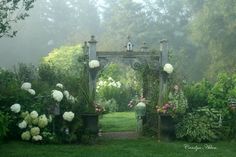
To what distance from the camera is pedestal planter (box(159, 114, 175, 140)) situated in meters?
10.9

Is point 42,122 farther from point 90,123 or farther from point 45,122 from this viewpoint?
point 90,123

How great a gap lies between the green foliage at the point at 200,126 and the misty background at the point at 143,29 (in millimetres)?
18357

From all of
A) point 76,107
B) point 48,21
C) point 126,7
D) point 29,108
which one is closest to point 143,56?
point 76,107

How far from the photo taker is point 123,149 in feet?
31.4

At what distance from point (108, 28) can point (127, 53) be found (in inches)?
1467

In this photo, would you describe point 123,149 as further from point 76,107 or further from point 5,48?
point 5,48

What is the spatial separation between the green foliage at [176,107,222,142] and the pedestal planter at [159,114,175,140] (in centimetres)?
18

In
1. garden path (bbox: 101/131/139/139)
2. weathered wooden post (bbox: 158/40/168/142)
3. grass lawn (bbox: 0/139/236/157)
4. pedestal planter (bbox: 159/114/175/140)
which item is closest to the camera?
grass lawn (bbox: 0/139/236/157)

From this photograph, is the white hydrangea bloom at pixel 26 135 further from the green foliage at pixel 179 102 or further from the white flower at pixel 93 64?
the green foliage at pixel 179 102

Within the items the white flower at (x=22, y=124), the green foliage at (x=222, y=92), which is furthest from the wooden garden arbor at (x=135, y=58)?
the white flower at (x=22, y=124)

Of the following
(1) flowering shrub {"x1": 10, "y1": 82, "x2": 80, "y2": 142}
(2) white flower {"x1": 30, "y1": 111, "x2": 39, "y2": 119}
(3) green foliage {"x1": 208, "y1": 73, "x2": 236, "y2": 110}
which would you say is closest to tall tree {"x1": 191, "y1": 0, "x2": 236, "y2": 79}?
(3) green foliage {"x1": 208, "y1": 73, "x2": 236, "y2": 110}

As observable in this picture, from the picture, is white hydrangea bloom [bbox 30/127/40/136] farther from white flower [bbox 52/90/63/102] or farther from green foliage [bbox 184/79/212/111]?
green foliage [bbox 184/79/212/111]

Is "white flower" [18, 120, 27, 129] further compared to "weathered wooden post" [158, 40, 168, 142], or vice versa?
"weathered wooden post" [158, 40, 168, 142]

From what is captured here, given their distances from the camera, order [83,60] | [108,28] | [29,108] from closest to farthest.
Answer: [29,108]
[83,60]
[108,28]
